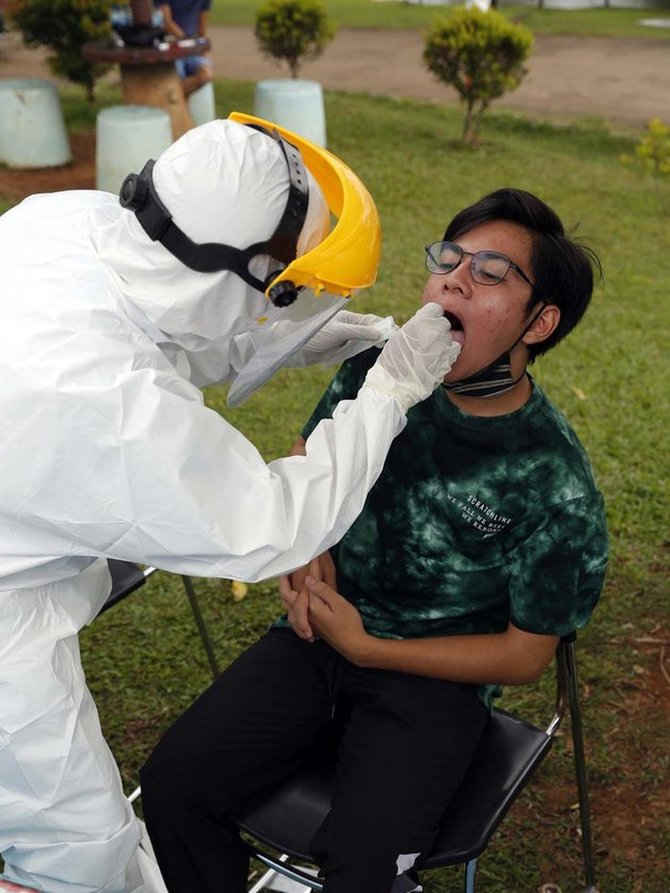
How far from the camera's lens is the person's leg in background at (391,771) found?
195 cm

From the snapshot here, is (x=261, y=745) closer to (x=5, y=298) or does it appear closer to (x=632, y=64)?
(x=5, y=298)

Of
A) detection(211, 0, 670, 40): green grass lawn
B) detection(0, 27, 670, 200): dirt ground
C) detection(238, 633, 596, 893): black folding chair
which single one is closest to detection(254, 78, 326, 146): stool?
detection(0, 27, 670, 200): dirt ground

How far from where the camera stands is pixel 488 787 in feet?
6.84

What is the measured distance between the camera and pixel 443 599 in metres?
2.24

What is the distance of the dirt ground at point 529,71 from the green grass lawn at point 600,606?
3499 millimetres

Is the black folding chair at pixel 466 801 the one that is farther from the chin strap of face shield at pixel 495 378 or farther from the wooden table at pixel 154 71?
the wooden table at pixel 154 71

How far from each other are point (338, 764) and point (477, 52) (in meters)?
8.11

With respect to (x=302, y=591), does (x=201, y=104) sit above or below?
below

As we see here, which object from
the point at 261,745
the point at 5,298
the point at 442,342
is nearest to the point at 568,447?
the point at 442,342

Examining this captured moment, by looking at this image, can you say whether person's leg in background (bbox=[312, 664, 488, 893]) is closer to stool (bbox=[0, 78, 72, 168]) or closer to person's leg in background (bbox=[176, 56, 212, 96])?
stool (bbox=[0, 78, 72, 168])

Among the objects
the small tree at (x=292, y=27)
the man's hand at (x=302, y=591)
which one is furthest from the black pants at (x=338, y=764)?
the small tree at (x=292, y=27)

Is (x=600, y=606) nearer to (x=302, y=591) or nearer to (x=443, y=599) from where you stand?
(x=443, y=599)

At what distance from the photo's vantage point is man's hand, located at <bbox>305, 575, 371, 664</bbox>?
7.04 feet

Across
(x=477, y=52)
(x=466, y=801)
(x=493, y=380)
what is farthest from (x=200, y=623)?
(x=477, y=52)
